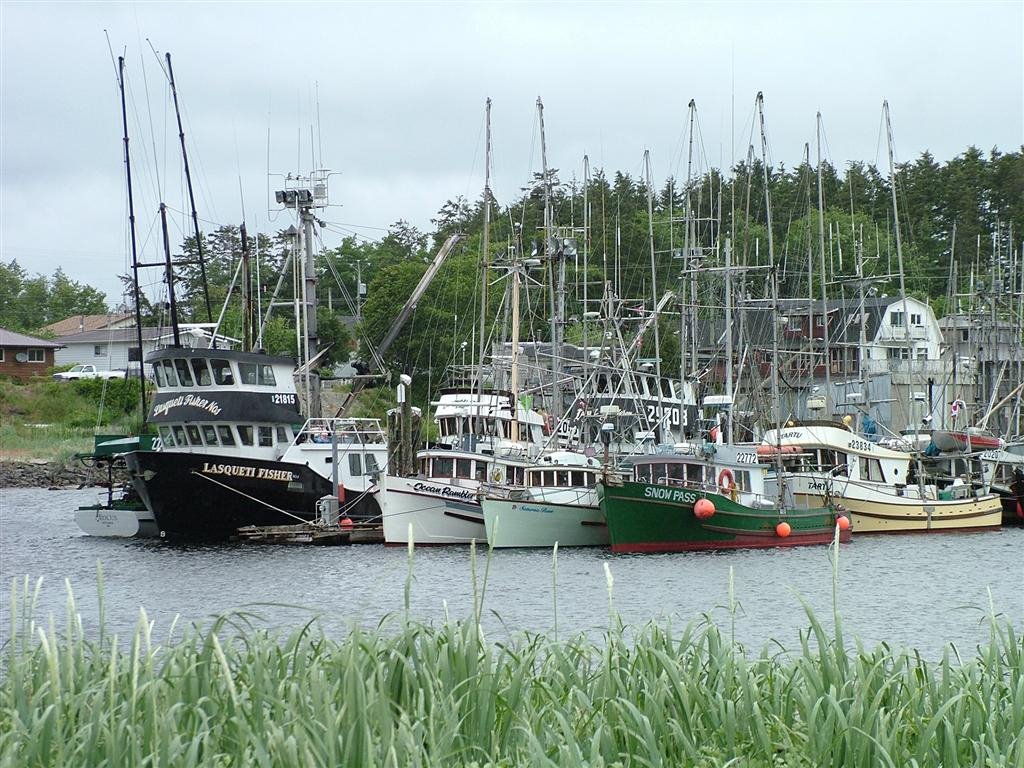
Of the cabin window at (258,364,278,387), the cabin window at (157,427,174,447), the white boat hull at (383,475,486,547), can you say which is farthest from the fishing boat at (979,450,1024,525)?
the cabin window at (157,427,174,447)

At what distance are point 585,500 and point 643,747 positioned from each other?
34.6 meters

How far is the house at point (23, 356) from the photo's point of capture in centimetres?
10656

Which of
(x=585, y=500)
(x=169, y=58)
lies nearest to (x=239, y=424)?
(x=585, y=500)

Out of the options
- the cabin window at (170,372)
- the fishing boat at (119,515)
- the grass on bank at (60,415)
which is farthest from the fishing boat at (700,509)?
the grass on bank at (60,415)

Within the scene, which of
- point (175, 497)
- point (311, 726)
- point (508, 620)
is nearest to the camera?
point (311, 726)

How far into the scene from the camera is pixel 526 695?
1067 centimetres

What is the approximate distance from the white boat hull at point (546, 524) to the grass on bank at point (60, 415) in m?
44.6

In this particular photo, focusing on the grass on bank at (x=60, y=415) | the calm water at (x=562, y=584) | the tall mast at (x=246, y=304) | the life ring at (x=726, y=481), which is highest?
the tall mast at (x=246, y=304)

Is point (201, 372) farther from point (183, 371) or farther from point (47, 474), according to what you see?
point (47, 474)

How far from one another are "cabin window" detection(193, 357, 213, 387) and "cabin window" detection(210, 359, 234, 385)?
9.1 inches

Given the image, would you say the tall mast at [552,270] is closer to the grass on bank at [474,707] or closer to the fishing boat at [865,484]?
the fishing boat at [865,484]

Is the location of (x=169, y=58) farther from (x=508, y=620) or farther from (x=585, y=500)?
(x=508, y=620)

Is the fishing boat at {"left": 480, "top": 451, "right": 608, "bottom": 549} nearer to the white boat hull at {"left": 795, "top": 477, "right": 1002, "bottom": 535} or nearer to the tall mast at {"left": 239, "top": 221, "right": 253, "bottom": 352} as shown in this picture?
the white boat hull at {"left": 795, "top": 477, "right": 1002, "bottom": 535}

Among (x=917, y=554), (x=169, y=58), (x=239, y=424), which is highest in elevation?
(x=169, y=58)
